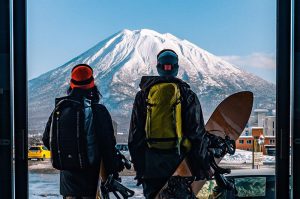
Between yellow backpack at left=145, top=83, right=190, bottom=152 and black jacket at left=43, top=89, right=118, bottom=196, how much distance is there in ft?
0.71

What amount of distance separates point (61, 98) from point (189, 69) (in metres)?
0.73

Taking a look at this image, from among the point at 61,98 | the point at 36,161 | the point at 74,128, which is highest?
the point at 61,98

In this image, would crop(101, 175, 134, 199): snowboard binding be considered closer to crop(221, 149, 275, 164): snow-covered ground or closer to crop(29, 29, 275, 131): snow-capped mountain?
crop(29, 29, 275, 131): snow-capped mountain

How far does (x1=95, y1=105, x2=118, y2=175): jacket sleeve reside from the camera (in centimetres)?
243

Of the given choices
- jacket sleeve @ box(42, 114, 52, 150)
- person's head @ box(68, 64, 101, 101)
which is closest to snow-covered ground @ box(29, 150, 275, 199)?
jacket sleeve @ box(42, 114, 52, 150)

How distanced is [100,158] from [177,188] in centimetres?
46

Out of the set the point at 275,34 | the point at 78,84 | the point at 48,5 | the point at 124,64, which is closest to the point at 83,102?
the point at 78,84

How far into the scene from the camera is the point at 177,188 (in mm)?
2461

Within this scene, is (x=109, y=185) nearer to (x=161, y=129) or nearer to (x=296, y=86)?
(x=161, y=129)

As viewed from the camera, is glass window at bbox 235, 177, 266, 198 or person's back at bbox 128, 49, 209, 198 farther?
glass window at bbox 235, 177, 266, 198

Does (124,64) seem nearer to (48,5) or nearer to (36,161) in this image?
(48,5)

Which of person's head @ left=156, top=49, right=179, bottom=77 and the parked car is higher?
person's head @ left=156, top=49, right=179, bottom=77

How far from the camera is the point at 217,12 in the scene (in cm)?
251

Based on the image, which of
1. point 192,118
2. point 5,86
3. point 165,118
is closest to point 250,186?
point 192,118
